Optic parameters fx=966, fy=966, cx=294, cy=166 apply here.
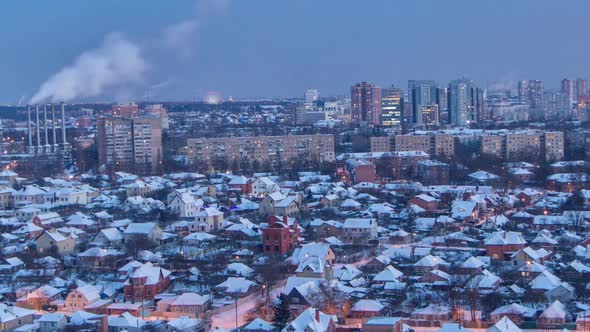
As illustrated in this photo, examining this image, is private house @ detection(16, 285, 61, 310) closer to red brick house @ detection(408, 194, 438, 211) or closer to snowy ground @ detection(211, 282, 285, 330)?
snowy ground @ detection(211, 282, 285, 330)

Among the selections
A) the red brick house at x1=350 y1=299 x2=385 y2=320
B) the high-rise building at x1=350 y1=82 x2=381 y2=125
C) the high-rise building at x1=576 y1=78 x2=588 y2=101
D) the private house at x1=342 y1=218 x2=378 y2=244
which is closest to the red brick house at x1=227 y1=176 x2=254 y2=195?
the private house at x1=342 y1=218 x2=378 y2=244

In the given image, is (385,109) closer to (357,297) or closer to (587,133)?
(587,133)

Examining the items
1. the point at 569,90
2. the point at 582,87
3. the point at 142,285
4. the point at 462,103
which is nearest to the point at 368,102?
the point at 462,103

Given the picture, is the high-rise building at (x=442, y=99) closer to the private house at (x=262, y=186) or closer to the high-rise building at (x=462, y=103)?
the high-rise building at (x=462, y=103)

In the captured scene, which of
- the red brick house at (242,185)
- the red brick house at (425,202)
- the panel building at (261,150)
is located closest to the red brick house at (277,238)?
the red brick house at (425,202)

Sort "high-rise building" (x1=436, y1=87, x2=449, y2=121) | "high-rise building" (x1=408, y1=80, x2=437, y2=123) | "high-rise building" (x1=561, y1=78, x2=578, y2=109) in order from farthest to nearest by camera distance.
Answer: "high-rise building" (x1=561, y1=78, x2=578, y2=109), "high-rise building" (x1=408, y1=80, x2=437, y2=123), "high-rise building" (x1=436, y1=87, x2=449, y2=121)
